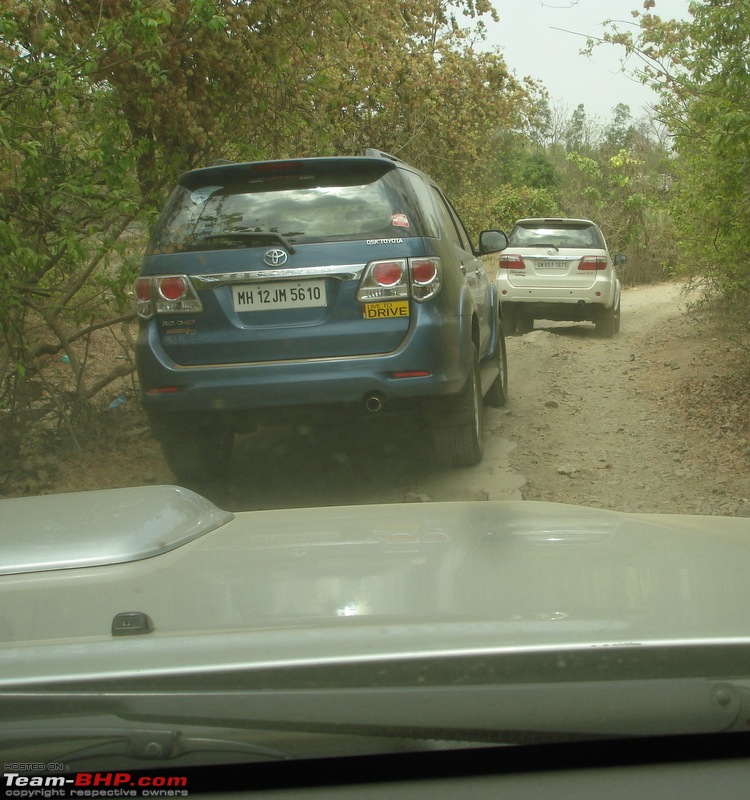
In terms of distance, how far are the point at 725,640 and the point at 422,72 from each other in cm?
1554

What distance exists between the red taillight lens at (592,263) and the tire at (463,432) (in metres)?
8.22

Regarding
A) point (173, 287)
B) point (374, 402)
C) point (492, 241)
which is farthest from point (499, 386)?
point (173, 287)

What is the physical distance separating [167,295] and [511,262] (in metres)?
9.42

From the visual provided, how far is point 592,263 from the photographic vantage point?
13.6 meters

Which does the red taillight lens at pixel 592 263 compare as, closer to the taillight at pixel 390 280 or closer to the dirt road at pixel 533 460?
the dirt road at pixel 533 460

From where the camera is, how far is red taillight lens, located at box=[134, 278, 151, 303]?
5.09 meters

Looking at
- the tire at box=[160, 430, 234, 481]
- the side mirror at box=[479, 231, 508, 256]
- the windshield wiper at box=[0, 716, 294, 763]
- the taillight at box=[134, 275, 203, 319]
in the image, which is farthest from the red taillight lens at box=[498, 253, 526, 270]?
the windshield wiper at box=[0, 716, 294, 763]

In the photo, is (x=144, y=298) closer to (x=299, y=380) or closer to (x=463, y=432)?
(x=299, y=380)

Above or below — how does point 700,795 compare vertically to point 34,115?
below

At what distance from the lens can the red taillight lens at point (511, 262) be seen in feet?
45.2

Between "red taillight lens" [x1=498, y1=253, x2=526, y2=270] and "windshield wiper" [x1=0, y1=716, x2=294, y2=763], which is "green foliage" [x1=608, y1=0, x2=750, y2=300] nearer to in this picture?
"red taillight lens" [x1=498, y1=253, x2=526, y2=270]

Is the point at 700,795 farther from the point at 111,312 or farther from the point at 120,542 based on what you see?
the point at 111,312

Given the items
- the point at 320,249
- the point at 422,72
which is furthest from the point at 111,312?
the point at 422,72

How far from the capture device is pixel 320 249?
4953mm
